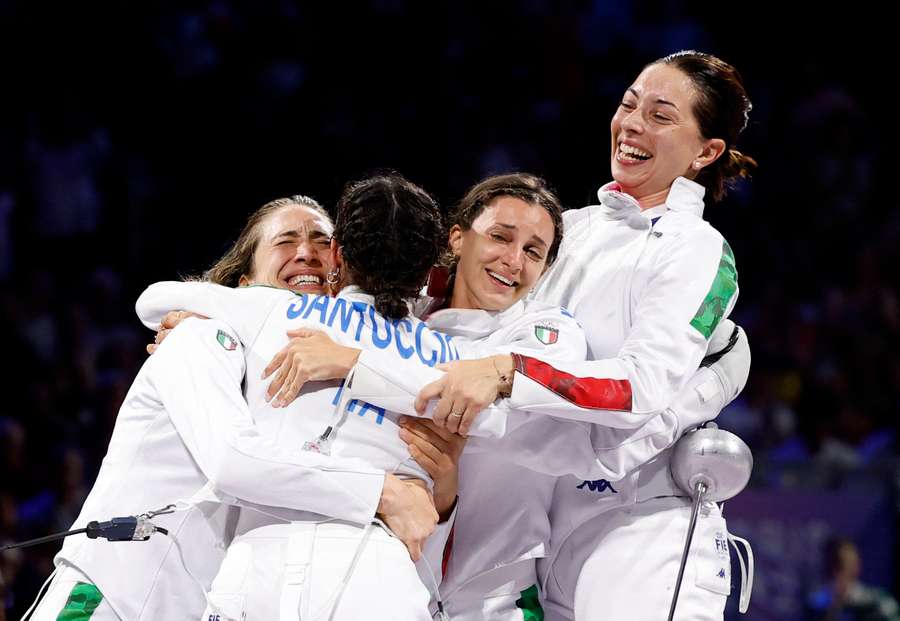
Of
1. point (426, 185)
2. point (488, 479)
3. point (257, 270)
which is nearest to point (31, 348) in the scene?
point (426, 185)

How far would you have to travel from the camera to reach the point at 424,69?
7.30m

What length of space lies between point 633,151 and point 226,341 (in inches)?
51.4

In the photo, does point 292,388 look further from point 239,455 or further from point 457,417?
point 457,417

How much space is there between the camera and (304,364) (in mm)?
2307

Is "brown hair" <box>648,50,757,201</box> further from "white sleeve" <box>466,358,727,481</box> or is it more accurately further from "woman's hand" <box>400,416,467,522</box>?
"woman's hand" <box>400,416,467,522</box>

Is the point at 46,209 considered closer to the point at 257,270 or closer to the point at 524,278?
the point at 257,270

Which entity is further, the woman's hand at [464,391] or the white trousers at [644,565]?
the white trousers at [644,565]

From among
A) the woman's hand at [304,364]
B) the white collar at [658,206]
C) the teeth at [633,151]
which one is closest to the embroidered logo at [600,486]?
the white collar at [658,206]

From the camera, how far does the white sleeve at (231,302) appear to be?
8.19ft

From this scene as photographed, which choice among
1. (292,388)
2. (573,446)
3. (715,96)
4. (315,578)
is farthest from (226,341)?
(715,96)

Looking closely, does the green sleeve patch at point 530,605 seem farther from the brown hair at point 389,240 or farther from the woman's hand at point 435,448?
the brown hair at point 389,240

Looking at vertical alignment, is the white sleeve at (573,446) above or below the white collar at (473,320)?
below

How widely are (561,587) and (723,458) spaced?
557 mm

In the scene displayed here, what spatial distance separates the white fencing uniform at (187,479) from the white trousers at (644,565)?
2.50 ft
